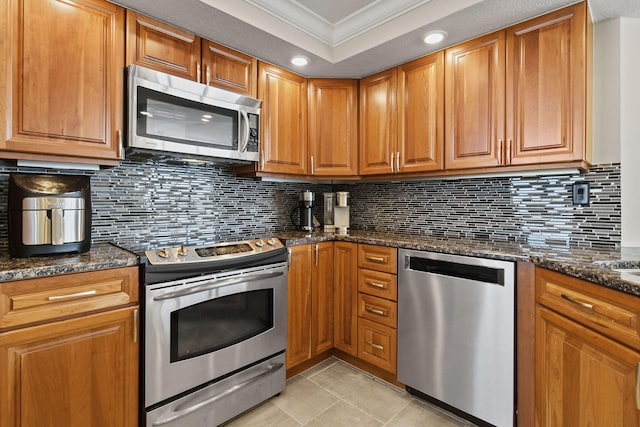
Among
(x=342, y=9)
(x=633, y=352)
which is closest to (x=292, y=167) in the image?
(x=342, y=9)

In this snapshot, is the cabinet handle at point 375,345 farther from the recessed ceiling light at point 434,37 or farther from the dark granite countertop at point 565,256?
the recessed ceiling light at point 434,37

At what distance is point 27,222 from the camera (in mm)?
1355

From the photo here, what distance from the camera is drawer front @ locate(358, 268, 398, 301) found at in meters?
2.06

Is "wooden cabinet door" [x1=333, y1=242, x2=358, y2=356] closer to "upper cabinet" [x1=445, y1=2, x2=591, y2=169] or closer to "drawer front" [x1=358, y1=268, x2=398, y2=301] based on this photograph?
"drawer front" [x1=358, y1=268, x2=398, y2=301]

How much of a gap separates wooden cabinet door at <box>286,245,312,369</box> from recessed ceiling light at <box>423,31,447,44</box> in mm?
1506

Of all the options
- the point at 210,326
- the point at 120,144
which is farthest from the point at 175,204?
the point at 210,326

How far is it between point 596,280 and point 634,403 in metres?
0.40

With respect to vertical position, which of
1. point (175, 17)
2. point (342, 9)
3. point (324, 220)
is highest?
point (342, 9)

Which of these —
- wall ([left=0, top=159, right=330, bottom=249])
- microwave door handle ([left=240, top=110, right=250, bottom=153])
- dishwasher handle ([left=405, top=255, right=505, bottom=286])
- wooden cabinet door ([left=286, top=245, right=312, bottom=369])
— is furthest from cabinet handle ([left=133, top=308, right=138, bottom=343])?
dishwasher handle ([left=405, top=255, right=505, bottom=286])

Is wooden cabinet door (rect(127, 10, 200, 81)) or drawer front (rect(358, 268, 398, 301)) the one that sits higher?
wooden cabinet door (rect(127, 10, 200, 81))

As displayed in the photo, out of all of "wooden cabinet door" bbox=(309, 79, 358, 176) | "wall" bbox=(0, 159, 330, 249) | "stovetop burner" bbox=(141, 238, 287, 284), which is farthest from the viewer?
"wooden cabinet door" bbox=(309, 79, 358, 176)

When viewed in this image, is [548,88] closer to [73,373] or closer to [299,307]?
[299,307]

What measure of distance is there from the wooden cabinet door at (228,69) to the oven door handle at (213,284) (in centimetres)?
119

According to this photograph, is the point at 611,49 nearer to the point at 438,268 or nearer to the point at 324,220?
the point at 438,268
